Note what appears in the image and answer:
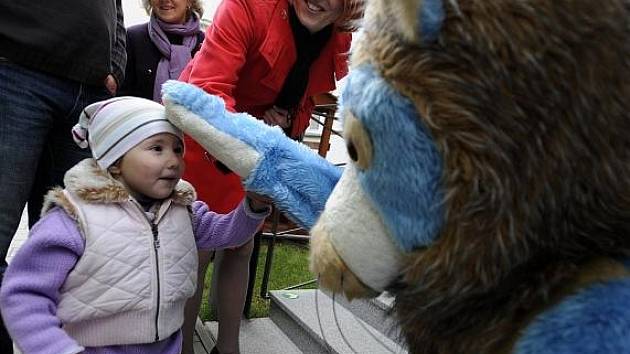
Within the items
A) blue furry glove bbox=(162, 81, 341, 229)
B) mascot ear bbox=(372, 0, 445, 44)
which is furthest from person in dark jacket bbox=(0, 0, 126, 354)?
mascot ear bbox=(372, 0, 445, 44)

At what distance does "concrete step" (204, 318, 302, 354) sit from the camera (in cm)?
263

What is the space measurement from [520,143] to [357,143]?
8.7 inches

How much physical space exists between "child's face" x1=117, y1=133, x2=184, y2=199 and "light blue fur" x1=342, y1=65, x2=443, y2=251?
33.4 inches

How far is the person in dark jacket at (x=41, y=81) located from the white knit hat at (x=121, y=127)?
0.24m

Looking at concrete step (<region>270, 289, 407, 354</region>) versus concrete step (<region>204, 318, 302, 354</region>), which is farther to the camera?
concrete step (<region>204, 318, 302, 354</region>)

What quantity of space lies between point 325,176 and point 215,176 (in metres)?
0.88

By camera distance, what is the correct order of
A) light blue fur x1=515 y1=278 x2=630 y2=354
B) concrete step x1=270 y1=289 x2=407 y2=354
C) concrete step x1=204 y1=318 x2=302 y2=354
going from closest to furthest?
1. light blue fur x1=515 y1=278 x2=630 y2=354
2. concrete step x1=270 y1=289 x2=407 y2=354
3. concrete step x1=204 y1=318 x2=302 y2=354

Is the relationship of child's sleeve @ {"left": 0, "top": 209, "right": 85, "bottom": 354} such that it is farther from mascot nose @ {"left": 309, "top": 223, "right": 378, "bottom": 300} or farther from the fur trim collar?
mascot nose @ {"left": 309, "top": 223, "right": 378, "bottom": 300}

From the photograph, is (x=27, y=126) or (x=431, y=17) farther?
(x=27, y=126)

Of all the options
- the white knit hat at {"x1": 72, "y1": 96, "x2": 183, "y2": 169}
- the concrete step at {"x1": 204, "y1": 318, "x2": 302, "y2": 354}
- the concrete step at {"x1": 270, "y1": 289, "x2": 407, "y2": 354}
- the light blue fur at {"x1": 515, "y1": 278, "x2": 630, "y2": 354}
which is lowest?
the concrete step at {"x1": 204, "y1": 318, "x2": 302, "y2": 354}

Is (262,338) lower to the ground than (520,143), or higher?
lower

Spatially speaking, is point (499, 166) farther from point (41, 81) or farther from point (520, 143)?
point (41, 81)

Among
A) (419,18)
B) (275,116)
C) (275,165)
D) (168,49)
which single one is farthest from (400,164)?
(168,49)

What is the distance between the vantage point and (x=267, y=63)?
1.75 meters
